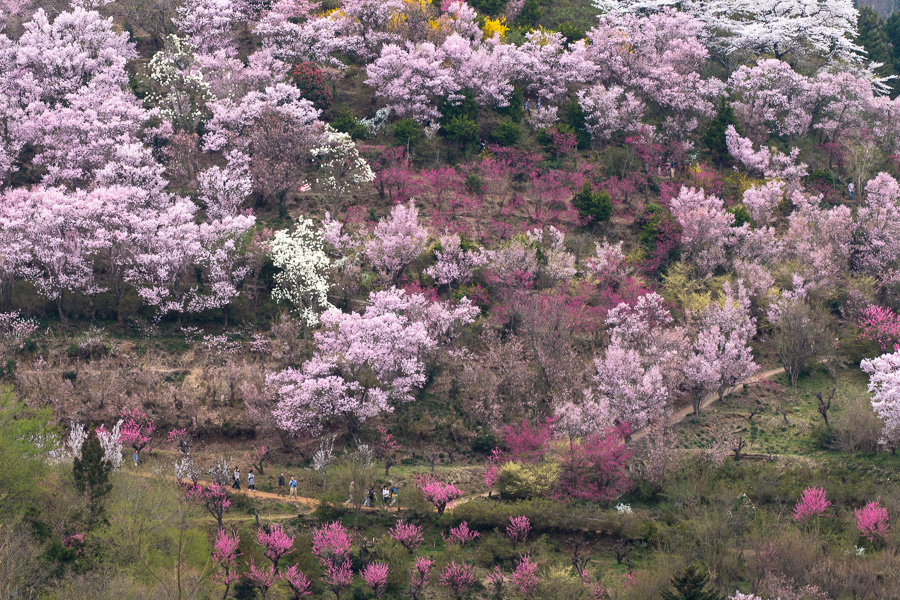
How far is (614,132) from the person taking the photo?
72.1 metres

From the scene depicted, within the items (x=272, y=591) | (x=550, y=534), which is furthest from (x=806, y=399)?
(x=272, y=591)

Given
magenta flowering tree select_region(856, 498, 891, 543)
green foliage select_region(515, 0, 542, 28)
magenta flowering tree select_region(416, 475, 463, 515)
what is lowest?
magenta flowering tree select_region(416, 475, 463, 515)

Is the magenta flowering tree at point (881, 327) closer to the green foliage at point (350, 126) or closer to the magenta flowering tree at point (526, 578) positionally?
the magenta flowering tree at point (526, 578)

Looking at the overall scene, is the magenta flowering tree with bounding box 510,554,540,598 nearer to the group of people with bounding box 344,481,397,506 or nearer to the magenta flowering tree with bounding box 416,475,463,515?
the magenta flowering tree with bounding box 416,475,463,515

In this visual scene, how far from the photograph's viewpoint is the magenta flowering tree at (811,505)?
41312 millimetres

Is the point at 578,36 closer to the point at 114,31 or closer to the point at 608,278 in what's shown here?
the point at 608,278

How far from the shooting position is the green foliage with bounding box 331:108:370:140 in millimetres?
67000

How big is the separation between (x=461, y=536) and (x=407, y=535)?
92.0 inches

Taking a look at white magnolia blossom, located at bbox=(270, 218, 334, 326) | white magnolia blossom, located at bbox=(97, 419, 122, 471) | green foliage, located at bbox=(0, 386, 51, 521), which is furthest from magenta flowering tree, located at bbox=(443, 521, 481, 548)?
green foliage, located at bbox=(0, 386, 51, 521)

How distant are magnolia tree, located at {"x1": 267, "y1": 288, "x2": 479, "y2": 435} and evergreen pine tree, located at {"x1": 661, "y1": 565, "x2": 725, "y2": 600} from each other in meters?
19.1

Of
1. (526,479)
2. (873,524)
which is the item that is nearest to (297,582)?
(526,479)

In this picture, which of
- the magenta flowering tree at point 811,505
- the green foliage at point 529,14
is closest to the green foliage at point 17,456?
the magenta flowering tree at point 811,505

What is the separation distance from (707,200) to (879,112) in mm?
22371

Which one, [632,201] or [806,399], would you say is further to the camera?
[632,201]
